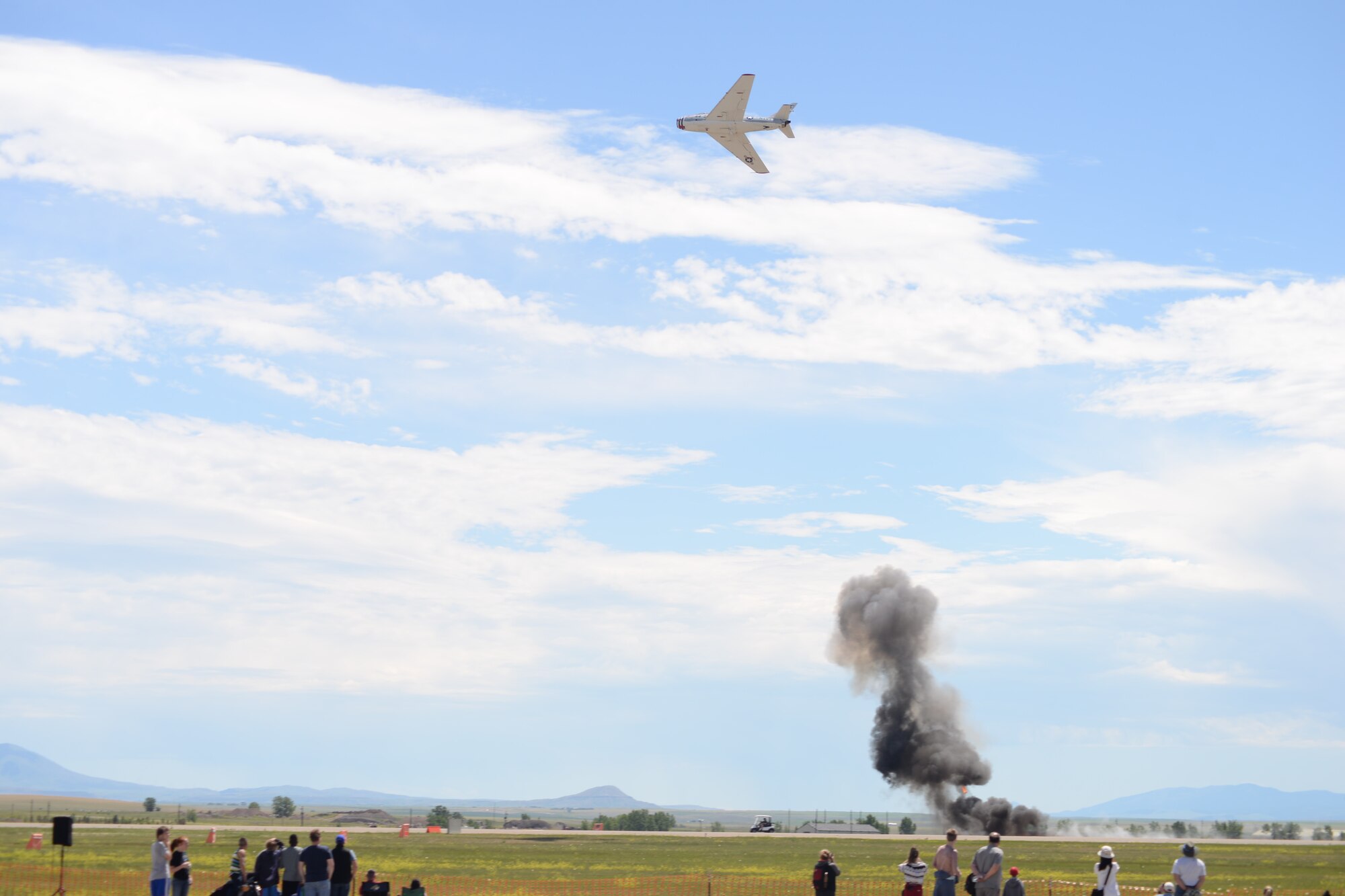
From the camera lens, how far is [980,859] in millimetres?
23484

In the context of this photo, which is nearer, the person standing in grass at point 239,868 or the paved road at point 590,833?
the person standing in grass at point 239,868

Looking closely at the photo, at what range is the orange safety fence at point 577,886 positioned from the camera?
128ft

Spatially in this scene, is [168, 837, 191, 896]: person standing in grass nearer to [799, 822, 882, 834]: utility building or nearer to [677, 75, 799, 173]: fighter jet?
[677, 75, 799, 173]: fighter jet

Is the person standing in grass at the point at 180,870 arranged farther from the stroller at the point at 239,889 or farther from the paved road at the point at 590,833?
the paved road at the point at 590,833

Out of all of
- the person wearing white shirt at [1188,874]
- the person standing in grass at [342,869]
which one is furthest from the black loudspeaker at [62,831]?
the person wearing white shirt at [1188,874]

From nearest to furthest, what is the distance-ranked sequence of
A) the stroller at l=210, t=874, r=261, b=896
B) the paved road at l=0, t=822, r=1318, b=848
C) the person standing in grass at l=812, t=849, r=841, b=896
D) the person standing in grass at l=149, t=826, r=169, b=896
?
the person standing in grass at l=812, t=849, r=841, b=896, the stroller at l=210, t=874, r=261, b=896, the person standing in grass at l=149, t=826, r=169, b=896, the paved road at l=0, t=822, r=1318, b=848

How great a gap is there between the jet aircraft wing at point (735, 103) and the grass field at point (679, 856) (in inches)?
1264

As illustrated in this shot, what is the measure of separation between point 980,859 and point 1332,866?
48778 mm

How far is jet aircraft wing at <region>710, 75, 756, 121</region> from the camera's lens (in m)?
54.7

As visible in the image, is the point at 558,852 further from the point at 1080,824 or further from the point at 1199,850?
the point at 1080,824

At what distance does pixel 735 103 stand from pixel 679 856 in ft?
125

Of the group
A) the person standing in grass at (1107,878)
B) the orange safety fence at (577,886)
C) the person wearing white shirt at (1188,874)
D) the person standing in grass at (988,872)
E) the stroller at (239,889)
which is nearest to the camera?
the person standing in grass at (988,872)

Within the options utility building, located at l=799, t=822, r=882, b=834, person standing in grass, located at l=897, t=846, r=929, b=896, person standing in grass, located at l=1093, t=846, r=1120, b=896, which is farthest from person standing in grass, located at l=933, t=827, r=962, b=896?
utility building, located at l=799, t=822, r=882, b=834

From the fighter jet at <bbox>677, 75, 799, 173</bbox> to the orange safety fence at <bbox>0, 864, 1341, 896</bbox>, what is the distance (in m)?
29.7
